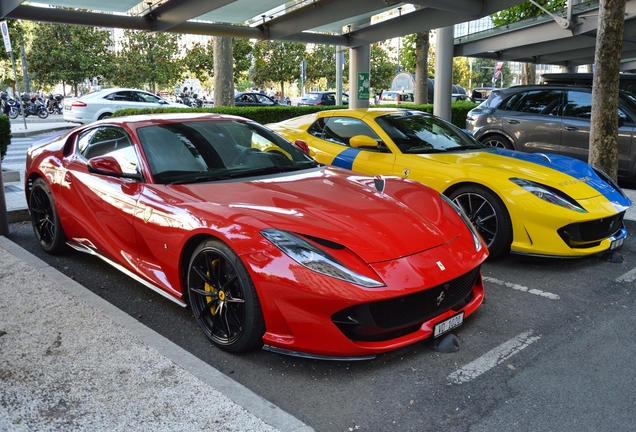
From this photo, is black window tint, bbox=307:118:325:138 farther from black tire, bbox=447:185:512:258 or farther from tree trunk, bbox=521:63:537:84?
tree trunk, bbox=521:63:537:84

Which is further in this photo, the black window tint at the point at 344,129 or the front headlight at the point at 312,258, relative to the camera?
the black window tint at the point at 344,129

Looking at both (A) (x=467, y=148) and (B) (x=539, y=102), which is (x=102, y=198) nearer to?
(A) (x=467, y=148)

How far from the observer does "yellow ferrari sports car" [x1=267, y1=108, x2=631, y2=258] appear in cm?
490

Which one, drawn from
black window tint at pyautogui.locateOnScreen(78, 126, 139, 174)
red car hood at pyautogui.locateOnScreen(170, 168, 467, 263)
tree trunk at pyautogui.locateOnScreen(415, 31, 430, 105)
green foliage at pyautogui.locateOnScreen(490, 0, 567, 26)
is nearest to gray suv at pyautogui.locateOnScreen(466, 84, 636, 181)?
red car hood at pyautogui.locateOnScreen(170, 168, 467, 263)

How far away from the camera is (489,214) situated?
5176 mm

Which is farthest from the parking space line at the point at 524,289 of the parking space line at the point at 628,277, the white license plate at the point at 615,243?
the white license plate at the point at 615,243

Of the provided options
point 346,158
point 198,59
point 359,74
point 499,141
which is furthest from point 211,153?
point 198,59

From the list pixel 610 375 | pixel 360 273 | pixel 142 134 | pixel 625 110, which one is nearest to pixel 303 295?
pixel 360 273

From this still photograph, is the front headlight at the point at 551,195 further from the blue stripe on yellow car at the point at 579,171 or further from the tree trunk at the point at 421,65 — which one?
the tree trunk at the point at 421,65

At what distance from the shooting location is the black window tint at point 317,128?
22.2ft

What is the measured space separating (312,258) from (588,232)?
9.76 feet

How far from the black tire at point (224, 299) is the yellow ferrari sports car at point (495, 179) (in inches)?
77.5

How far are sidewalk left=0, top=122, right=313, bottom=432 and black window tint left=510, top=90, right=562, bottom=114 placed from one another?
7.96 m

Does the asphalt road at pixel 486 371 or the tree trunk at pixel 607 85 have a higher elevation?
the tree trunk at pixel 607 85
